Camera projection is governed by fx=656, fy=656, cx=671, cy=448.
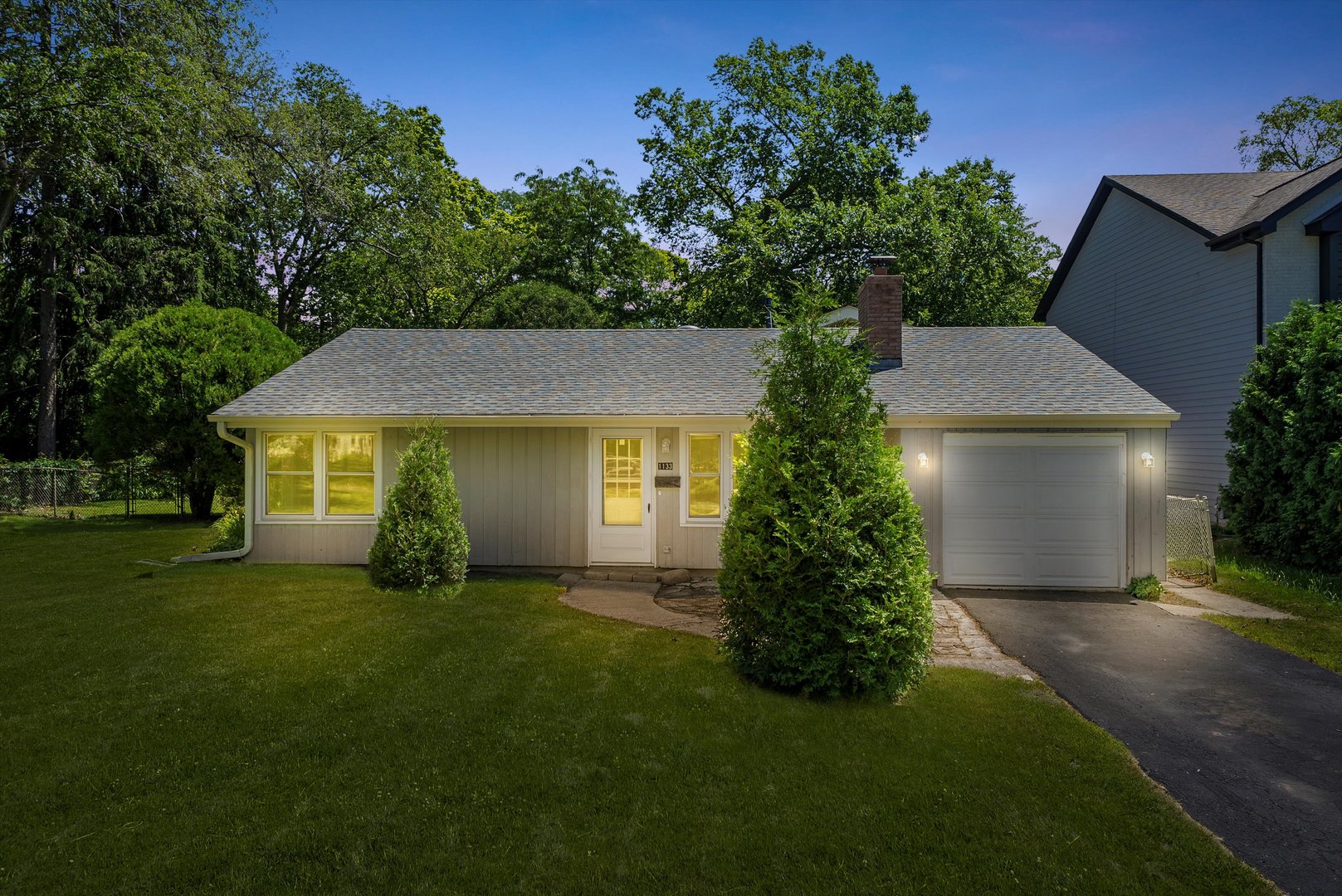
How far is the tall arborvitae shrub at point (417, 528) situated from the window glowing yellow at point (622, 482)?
96.9 inches

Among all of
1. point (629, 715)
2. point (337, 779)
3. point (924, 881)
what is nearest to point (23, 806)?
point (337, 779)

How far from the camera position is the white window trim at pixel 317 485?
10.0 meters

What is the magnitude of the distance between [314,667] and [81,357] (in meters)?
23.0

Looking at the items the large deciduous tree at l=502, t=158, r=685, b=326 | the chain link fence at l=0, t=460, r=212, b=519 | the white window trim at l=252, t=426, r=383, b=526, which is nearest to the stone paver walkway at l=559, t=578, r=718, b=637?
the white window trim at l=252, t=426, r=383, b=526

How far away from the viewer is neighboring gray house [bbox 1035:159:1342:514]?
39.1 ft

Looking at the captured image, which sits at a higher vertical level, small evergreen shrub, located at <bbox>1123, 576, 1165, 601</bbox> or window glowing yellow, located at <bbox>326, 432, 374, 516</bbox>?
window glowing yellow, located at <bbox>326, 432, 374, 516</bbox>

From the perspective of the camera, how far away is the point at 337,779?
3.82 m

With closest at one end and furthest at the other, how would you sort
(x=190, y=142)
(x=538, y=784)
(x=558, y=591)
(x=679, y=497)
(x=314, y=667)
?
(x=538, y=784) → (x=314, y=667) → (x=558, y=591) → (x=679, y=497) → (x=190, y=142)

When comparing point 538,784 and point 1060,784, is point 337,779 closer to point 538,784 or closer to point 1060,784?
point 538,784

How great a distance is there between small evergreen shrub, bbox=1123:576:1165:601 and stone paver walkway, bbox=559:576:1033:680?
2.59m

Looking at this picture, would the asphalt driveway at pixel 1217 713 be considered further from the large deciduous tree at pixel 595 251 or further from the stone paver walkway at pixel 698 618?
the large deciduous tree at pixel 595 251

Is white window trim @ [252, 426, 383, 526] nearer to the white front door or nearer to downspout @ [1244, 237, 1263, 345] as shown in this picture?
the white front door

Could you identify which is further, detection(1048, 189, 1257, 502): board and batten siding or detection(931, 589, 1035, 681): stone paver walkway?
detection(1048, 189, 1257, 502): board and batten siding

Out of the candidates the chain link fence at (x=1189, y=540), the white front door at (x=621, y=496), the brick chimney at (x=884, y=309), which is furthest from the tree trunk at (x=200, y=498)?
the chain link fence at (x=1189, y=540)
